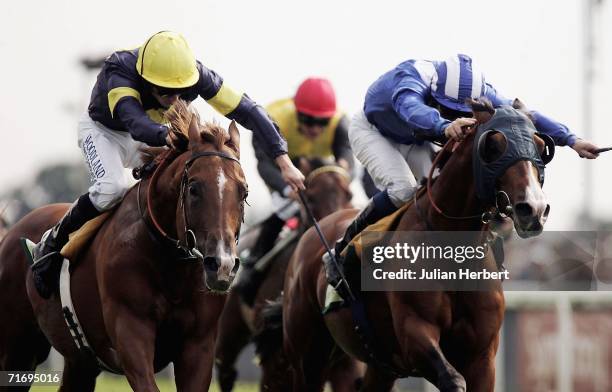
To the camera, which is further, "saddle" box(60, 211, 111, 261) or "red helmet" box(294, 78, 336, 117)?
"red helmet" box(294, 78, 336, 117)

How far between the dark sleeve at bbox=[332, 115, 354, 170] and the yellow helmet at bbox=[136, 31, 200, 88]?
406 centimetres

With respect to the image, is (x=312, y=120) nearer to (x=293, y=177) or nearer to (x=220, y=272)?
(x=293, y=177)

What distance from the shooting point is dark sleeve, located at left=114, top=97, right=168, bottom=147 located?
21.3ft

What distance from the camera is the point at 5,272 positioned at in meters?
8.08

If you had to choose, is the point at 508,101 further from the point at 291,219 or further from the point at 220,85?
the point at 291,219

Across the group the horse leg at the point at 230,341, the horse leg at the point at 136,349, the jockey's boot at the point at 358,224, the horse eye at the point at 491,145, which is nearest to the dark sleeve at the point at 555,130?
the horse eye at the point at 491,145

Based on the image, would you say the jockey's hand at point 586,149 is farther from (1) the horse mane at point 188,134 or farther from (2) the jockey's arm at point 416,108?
(1) the horse mane at point 188,134

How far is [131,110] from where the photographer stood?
6.69 metres

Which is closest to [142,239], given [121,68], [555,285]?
[121,68]

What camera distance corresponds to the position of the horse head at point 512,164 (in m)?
6.18

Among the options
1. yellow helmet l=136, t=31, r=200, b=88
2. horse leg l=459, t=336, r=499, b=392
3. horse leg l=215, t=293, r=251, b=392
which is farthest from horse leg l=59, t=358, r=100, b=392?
horse leg l=215, t=293, r=251, b=392

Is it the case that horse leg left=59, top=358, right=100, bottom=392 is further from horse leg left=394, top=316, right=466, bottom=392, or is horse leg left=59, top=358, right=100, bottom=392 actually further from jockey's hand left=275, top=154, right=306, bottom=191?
horse leg left=394, top=316, right=466, bottom=392

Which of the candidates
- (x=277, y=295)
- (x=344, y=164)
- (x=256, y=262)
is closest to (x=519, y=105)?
(x=344, y=164)

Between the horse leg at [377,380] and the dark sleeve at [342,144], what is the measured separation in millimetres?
3032
